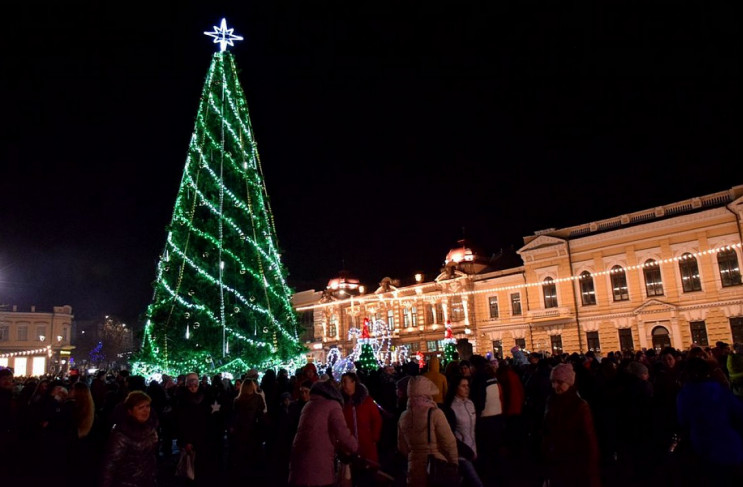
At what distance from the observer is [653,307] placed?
33.6 metres

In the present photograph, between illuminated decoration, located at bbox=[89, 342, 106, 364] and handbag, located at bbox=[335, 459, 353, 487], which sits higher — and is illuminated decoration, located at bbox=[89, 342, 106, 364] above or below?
above

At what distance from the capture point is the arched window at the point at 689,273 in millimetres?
32344

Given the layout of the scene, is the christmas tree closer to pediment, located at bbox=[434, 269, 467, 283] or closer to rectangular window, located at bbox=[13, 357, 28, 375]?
pediment, located at bbox=[434, 269, 467, 283]

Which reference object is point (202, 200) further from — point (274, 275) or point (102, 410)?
point (102, 410)

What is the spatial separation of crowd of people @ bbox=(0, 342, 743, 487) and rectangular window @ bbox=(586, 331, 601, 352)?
24222mm

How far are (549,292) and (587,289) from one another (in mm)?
2632

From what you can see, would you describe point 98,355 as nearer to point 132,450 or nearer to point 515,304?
point 515,304

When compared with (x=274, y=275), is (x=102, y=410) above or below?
below

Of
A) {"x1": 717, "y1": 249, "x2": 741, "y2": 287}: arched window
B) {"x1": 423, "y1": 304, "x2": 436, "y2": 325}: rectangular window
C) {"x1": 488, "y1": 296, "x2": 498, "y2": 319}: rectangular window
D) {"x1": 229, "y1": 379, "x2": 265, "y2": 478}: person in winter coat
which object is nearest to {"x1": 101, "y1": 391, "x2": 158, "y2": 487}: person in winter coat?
{"x1": 229, "y1": 379, "x2": 265, "y2": 478}: person in winter coat

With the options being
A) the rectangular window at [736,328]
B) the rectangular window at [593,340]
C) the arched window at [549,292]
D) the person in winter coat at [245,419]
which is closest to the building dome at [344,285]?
the arched window at [549,292]

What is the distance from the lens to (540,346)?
Result: 128ft

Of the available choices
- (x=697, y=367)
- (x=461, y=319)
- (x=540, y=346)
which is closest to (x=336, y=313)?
(x=461, y=319)

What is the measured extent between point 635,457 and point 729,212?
85.1ft

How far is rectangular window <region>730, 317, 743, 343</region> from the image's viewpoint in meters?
30.4
